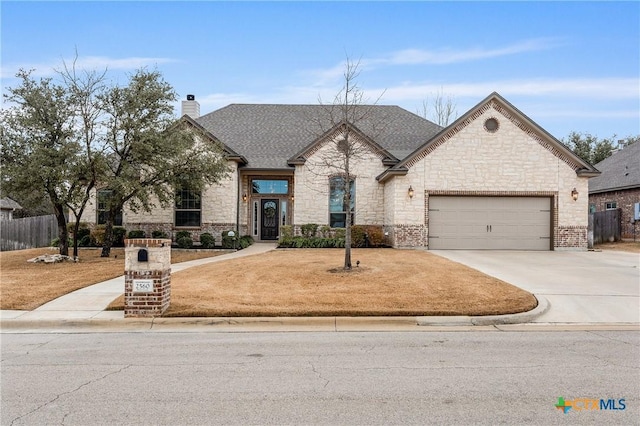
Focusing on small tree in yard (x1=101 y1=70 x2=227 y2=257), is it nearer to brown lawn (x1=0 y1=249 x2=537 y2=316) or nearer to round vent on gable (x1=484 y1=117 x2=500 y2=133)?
brown lawn (x1=0 y1=249 x2=537 y2=316)

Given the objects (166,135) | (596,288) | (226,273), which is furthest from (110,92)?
(596,288)

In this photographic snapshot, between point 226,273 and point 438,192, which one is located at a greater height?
point 438,192

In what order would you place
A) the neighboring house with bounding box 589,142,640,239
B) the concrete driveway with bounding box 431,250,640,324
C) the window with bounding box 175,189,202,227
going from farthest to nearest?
the neighboring house with bounding box 589,142,640,239, the window with bounding box 175,189,202,227, the concrete driveway with bounding box 431,250,640,324

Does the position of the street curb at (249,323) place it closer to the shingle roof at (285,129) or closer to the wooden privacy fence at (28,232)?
the shingle roof at (285,129)

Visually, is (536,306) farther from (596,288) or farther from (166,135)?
(166,135)

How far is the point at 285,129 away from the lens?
27.7m

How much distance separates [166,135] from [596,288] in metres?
14.5

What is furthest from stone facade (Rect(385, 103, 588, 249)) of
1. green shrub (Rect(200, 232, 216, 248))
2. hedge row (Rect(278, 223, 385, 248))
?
green shrub (Rect(200, 232, 216, 248))

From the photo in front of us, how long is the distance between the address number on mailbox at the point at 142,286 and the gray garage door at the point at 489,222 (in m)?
14.8

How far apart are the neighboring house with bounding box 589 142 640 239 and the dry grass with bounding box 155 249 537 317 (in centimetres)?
1800

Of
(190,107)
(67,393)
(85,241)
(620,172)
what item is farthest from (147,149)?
(620,172)

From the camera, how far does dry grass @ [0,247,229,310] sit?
10289 millimetres

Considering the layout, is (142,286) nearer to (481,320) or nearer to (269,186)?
(481,320)

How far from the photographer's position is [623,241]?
27.5m
